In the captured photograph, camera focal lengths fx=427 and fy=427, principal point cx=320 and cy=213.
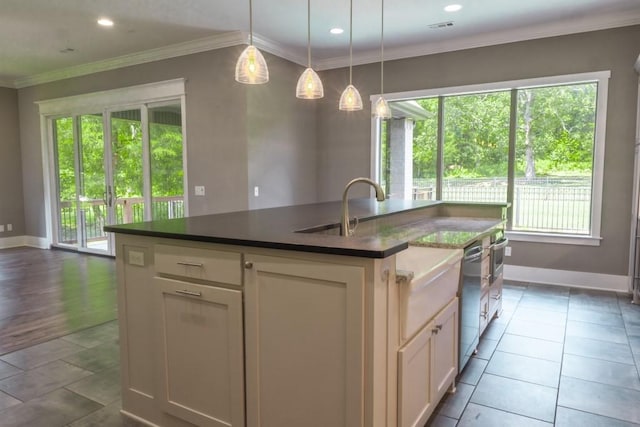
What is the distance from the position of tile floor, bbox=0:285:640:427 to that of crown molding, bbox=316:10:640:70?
2978mm

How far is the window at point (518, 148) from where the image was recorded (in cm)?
473

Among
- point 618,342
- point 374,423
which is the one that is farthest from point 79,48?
point 618,342

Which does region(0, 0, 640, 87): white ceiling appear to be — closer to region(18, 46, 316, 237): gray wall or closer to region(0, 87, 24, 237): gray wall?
region(18, 46, 316, 237): gray wall

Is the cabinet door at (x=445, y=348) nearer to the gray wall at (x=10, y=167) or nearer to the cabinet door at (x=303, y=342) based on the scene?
the cabinet door at (x=303, y=342)

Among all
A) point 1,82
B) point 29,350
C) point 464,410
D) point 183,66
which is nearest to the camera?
point 464,410

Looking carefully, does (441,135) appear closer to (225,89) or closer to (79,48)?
(225,89)

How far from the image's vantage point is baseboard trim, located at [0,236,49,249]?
730 centimetres

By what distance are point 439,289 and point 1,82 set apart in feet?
27.1

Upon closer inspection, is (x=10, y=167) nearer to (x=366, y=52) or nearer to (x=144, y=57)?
(x=144, y=57)

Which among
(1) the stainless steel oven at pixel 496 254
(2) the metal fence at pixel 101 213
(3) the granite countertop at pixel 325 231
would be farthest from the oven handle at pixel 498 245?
(2) the metal fence at pixel 101 213

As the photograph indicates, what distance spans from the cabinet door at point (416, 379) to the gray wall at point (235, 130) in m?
3.48

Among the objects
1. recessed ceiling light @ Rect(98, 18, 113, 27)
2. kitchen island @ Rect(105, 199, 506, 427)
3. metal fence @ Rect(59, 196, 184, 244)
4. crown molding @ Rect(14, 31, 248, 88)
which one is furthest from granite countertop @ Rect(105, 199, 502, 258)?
metal fence @ Rect(59, 196, 184, 244)

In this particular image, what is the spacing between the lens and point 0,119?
722 centimetres

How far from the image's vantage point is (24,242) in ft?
24.8
